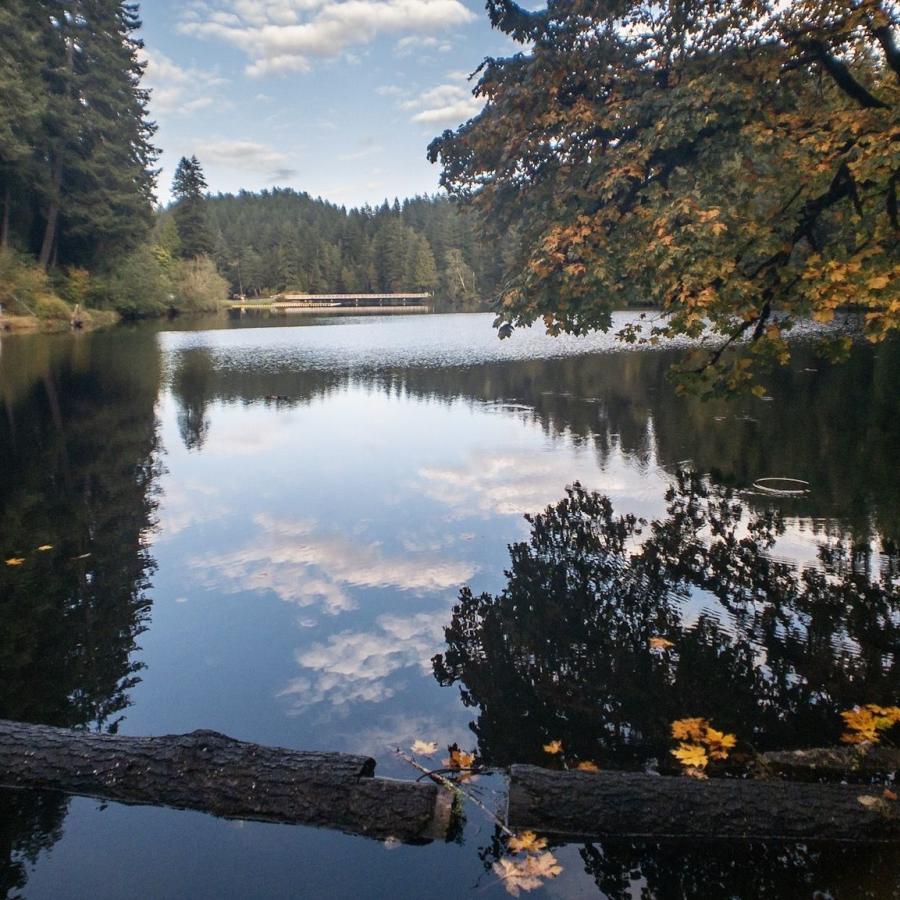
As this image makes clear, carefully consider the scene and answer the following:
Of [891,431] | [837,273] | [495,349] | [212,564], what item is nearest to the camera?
[837,273]

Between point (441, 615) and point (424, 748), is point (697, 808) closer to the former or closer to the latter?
point (424, 748)

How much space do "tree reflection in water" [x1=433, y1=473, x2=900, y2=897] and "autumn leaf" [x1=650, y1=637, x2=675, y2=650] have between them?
0.24 feet

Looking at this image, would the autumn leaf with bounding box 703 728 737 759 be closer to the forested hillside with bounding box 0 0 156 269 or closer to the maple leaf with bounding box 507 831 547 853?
the maple leaf with bounding box 507 831 547 853

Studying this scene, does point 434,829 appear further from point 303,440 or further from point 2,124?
point 2,124

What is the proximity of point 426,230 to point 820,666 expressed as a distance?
481ft

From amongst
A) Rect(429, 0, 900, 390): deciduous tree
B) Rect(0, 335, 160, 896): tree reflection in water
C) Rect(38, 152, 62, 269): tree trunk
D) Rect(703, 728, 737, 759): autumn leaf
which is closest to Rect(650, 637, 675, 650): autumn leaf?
Rect(703, 728, 737, 759): autumn leaf

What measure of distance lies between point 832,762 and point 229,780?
3236 mm

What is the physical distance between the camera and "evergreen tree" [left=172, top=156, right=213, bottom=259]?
8194cm

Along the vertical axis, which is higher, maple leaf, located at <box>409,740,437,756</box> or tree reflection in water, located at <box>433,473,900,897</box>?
tree reflection in water, located at <box>433,473,900,897</box>

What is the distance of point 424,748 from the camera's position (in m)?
4.41

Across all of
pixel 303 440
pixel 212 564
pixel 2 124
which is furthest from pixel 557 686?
pixel 2 124

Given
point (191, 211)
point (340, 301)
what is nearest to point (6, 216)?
point (191, 211)

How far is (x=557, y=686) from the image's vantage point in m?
5.04

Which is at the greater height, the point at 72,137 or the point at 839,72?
the point at 72,137
